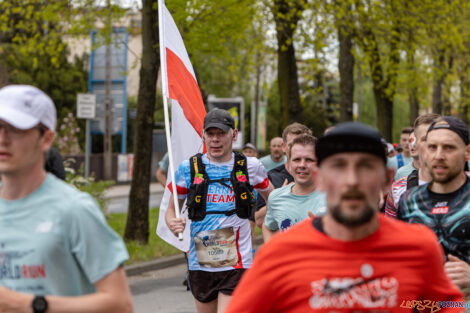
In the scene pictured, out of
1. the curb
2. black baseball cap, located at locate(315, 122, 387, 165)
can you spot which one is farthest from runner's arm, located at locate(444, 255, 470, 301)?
the curb

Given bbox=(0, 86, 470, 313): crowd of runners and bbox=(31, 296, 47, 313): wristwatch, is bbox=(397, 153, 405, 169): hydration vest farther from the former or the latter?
bbox=(31, 296, 47, 313): wristwatch

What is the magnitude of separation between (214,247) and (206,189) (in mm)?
473

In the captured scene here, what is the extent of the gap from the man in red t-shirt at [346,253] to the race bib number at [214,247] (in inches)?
136

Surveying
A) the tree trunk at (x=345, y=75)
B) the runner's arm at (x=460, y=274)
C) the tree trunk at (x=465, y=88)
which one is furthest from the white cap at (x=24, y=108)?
the tree trunk at (x=465, y=88)

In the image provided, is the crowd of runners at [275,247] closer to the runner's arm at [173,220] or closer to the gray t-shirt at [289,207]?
the gray t-shirt at [289,207]

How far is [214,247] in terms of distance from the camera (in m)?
6.39

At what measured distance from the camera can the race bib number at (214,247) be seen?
6367mm

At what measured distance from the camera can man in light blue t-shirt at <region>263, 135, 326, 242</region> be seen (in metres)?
5.77

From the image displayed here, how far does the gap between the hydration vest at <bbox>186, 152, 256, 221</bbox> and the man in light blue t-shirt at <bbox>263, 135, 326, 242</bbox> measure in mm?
405

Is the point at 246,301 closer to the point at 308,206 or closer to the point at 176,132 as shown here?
the point at 308,206

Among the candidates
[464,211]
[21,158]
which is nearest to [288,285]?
[21,158]

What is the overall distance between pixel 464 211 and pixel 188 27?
10395mm

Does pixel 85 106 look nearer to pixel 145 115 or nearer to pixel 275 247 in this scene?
pixel 145 115

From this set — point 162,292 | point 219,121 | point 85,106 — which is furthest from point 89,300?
point 85,106
